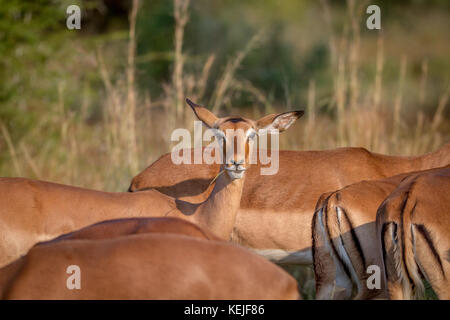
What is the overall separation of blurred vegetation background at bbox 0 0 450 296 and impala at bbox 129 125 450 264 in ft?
1.68

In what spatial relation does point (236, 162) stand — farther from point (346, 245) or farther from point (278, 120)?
point (346, 245)

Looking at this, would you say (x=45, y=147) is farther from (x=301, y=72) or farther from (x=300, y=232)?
(x=301, y=72)

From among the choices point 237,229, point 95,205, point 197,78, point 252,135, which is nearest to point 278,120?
point 252,135

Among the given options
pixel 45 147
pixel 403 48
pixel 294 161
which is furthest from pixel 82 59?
pixel 403 48

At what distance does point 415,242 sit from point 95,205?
2239mm

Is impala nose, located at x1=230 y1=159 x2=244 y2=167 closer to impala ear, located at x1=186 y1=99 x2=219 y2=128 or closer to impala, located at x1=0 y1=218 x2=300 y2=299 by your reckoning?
impala ear, located at x1=186 y1=99 x2=219 y2=128

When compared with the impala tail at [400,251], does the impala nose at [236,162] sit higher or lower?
higher

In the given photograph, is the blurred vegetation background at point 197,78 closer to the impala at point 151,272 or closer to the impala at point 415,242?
the impala at point 415,242

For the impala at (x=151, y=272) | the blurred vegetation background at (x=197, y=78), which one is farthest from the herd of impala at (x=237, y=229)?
the blurred vegetation background at (x=197, y=78)

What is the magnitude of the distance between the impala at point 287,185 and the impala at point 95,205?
489 mm

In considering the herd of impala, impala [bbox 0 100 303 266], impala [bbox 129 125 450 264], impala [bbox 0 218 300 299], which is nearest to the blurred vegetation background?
impala [bbox 129 125 450 264]

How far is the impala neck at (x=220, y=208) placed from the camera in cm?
497
